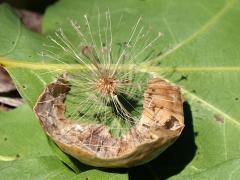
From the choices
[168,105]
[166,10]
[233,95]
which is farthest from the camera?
[166,10]

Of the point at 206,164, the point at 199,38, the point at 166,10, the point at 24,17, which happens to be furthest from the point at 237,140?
the point at 24,17

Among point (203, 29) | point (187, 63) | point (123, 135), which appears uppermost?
point (203, 29)

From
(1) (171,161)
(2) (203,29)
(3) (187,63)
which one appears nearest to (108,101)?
(1) (171,161)

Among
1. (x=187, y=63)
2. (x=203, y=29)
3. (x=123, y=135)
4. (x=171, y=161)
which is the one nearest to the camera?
(x=123, y=135)

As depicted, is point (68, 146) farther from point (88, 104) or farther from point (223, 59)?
point (223, 59)

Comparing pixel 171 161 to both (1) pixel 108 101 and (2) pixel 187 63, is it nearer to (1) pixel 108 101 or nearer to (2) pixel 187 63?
(1) pixel 108 101

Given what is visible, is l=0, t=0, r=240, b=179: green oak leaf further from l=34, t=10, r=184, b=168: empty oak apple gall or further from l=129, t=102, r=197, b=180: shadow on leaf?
l=34, t=10, r=184, b=168: empty oak apple gall

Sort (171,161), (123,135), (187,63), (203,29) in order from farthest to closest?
(203,29)
(187,63)
(171,161)
(123,135)

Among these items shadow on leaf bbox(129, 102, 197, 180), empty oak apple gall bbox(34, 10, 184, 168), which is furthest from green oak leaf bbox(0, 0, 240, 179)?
empty oak apple gall bbox(34, 10, 184, 168)

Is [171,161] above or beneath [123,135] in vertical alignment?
beneath

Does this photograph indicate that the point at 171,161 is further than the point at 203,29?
No
